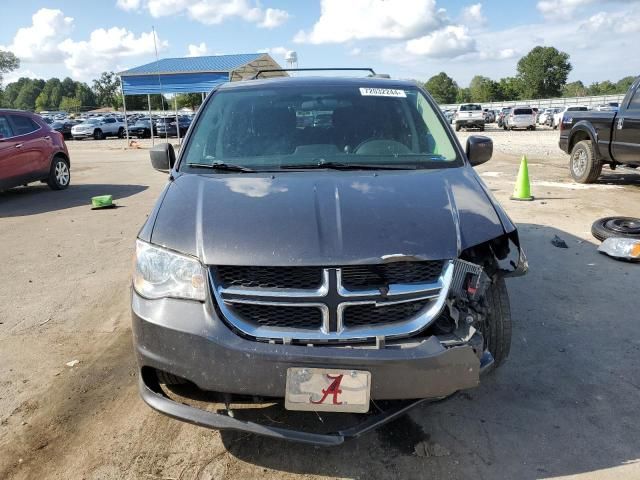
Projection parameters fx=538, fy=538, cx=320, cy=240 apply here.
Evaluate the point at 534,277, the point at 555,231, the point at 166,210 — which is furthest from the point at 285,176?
the point at 555,231

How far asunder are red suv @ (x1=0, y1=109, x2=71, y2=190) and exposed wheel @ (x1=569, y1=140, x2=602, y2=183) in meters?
10.9

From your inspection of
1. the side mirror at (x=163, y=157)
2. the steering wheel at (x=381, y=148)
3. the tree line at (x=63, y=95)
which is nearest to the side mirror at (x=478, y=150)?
the steering wheel at (x=381, y=148)

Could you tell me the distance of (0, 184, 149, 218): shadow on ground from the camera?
961 cm

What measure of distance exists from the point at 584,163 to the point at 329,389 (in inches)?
401

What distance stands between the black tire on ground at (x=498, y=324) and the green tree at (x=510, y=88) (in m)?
110

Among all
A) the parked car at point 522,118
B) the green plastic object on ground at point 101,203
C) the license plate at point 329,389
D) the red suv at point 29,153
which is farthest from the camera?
the parked car at point 522,118

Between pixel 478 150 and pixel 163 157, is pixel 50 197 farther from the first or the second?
pixel 478 150

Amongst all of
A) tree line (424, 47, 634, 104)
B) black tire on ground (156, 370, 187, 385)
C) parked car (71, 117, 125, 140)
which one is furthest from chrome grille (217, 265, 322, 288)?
tree line (424, 47, 634, 104)

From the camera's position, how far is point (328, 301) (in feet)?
7.52

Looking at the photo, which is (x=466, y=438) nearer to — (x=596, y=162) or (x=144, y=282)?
(x=144, y=282)

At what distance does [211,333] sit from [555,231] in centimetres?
591

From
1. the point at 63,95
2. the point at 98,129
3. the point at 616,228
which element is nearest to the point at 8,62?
the point at 63,95

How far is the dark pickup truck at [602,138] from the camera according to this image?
30.1 feet

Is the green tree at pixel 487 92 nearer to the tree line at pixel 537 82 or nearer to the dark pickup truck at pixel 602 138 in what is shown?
the tree line at pixel 537 82
